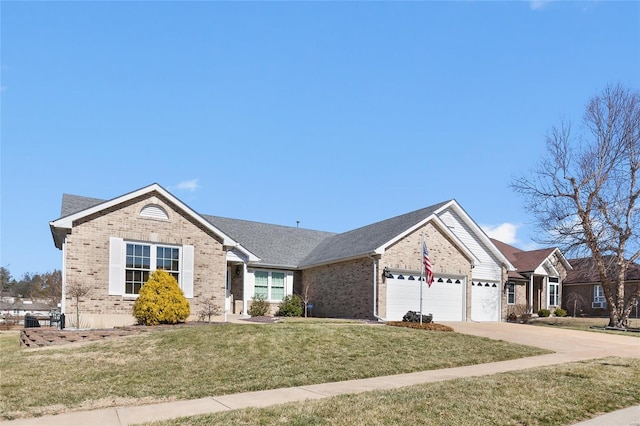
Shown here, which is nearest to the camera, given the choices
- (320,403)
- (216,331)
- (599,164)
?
(320,403)

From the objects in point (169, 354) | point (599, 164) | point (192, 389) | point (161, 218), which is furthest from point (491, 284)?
point (192, 389)

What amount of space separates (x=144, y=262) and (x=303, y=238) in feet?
47.8

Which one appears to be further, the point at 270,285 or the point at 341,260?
the point at 270,285

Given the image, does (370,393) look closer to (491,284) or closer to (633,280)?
(491,284)

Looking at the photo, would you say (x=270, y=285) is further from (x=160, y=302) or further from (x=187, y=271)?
(x=160, y=302)

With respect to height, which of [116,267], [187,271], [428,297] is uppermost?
[116,267]

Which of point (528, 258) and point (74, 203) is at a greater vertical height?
point (74, 203)

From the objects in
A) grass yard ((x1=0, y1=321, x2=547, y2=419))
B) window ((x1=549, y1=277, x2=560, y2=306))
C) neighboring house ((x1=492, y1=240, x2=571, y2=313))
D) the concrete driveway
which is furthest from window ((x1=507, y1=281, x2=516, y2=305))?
grass yard ((x1=0, y1=321, x2=547, y2=419))

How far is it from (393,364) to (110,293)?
452 inches

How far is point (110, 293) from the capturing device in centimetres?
1873

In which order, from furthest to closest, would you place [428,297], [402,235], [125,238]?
[428,297] → [402,235] → [125,238]

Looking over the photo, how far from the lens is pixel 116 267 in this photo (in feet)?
62.2

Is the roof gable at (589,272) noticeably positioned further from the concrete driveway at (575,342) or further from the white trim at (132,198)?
the white trim at (132,198)

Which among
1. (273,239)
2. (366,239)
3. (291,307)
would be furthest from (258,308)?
(273,239)
